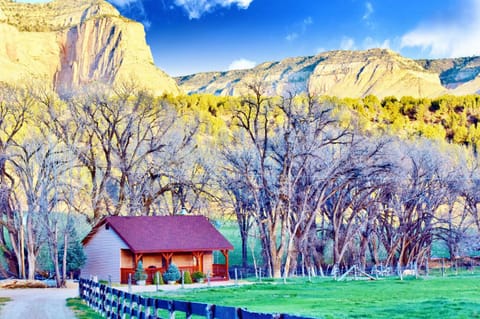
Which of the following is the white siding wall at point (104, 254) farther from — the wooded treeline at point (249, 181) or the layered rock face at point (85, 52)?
the layered rock face at point (85, 52)

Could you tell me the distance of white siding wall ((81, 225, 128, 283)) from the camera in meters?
46.1

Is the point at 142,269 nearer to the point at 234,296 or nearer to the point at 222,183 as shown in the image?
the point at 222,183

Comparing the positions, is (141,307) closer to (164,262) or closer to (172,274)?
(172,274)

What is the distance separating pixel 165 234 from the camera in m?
47.2

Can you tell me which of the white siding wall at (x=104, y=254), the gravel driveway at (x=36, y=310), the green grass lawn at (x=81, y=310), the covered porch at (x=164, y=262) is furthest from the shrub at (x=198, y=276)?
the green grass lawn at (x=81, y=310)

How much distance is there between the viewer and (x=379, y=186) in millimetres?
49625

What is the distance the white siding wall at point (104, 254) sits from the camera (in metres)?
46.1

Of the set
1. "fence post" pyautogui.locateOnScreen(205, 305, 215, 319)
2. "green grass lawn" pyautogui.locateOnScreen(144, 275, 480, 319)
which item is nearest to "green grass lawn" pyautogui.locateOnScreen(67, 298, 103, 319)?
"green grass lawn" pyautogui.locateOnScreen(144, 275, 480, 319)

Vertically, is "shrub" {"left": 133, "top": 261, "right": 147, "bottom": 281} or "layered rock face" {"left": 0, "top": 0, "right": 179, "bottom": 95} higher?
"layered rock face" {"left": 0, "top": 0, "right": 179, "bottom": 95}

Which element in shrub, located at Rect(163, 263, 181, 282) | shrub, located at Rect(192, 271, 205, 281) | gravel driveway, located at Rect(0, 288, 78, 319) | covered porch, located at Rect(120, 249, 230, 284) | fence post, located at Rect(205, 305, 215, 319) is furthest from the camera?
shrub, located at Rect(192, 271, 205, 281)

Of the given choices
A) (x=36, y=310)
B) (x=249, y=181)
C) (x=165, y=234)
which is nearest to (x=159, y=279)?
(x=165, y=234)

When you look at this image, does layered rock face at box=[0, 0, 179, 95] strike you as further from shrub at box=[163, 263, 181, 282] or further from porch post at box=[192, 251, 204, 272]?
shrub at box=[163, 263, 181, 282]

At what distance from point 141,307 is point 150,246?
99.0 feet

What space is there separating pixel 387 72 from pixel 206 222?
6029 inches
